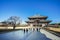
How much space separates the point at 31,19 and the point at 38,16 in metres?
1.62

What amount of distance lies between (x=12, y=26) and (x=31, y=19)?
681cm

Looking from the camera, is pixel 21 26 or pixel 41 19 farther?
pixel 41 19

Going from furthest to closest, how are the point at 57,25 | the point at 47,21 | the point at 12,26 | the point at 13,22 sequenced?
the point at 47,21 → the point at 57,25 → the point at 12,26 → the point at 13,22

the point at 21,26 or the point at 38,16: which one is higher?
the point at 38,16

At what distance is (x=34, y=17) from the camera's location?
2709cm

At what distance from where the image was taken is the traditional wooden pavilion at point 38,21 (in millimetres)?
26141

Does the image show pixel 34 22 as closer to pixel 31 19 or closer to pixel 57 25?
pixel 31 19

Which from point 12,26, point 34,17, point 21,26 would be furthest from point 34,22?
point 12,26

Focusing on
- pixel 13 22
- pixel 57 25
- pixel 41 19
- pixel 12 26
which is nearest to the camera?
pixel 13 22

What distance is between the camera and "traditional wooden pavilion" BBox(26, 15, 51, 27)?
85.8 feet

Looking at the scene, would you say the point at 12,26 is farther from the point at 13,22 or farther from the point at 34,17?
the point at 34,17

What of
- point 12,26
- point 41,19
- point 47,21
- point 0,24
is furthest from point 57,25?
point 0,24

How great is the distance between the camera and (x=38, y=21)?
26484 mm

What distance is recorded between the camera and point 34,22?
2695cm
